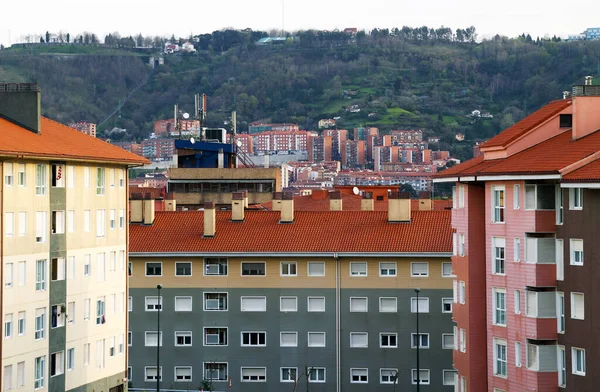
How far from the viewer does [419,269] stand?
3159 inches

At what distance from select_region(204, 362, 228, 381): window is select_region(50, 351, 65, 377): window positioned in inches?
838

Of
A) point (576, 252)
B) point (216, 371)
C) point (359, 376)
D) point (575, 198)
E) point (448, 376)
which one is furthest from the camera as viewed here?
point (216, 371)

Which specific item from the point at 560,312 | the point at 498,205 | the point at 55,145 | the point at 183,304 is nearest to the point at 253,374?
the point at 183,304

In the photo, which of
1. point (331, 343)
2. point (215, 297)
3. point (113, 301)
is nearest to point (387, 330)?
point (331, 343)

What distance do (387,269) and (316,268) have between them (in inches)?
158

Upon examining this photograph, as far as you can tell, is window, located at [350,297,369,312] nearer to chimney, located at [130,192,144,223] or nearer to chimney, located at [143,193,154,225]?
chimney, located at [143,193,154,225]

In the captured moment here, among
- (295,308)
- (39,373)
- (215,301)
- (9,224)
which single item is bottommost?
(39,373)

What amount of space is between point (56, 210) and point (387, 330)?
26.0m

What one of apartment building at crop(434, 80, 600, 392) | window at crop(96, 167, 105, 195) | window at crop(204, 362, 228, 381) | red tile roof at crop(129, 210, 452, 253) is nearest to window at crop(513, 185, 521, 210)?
apartment building at crop(434, 80, 600, 392)

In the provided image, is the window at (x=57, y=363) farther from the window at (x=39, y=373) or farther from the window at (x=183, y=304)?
the window at (x=183, y=304)

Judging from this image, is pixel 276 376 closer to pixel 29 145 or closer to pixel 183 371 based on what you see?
pixel 183 371

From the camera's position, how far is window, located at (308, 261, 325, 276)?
80875mm

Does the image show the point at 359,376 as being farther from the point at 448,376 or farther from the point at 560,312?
the point at 560,312

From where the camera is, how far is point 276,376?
80438 millimetres
